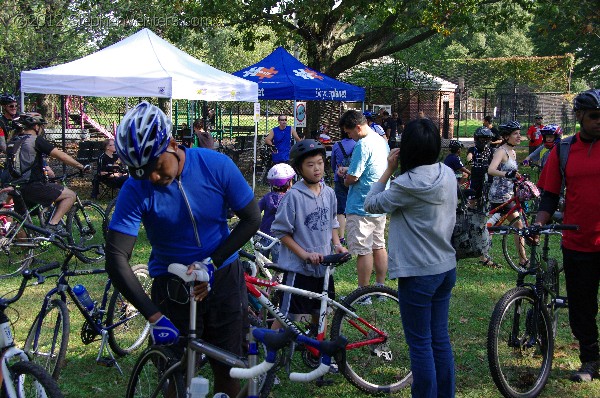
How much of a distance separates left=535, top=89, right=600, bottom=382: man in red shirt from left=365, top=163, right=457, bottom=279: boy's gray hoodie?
1.43 metres

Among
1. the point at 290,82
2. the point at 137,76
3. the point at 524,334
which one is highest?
the point at 290,82

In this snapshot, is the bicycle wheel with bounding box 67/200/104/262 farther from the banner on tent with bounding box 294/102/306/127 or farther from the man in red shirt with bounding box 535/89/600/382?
the banner on tent with bounding box 294/102/306/127

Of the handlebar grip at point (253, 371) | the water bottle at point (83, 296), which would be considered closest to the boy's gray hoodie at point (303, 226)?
the water bottle at point (83, 296)

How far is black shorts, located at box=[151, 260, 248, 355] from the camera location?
3.33 m

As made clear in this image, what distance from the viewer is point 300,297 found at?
4938mm

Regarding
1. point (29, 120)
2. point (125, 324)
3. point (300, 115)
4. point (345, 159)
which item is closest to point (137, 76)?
point (29, 120)

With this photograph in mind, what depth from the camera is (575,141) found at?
4914 mm

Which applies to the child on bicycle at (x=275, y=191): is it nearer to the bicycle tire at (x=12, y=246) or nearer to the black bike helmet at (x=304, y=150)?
the black bike helmet at (x=304, y=150)

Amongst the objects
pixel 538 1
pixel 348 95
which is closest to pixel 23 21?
pixel 348 95

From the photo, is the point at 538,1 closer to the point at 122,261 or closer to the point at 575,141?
the point at 575,141

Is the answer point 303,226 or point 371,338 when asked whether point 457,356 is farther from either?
point 303,226

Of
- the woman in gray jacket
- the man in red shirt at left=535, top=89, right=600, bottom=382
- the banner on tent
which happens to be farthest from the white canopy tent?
the woman in gray jacket

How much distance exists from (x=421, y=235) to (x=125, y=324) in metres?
2.99

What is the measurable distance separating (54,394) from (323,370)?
175 centimetres
